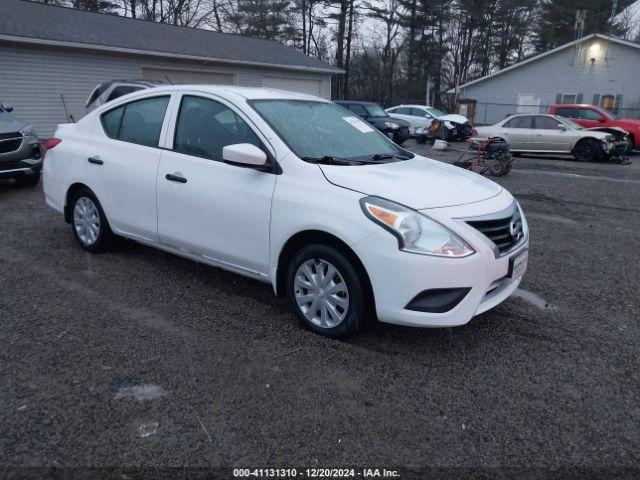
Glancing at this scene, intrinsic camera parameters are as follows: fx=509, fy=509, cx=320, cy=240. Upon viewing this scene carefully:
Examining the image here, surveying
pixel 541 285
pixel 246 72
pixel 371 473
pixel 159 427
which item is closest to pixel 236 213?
pixel 159 427

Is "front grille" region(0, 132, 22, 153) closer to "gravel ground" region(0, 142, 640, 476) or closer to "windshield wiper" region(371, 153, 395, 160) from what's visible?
"gravel ground" region(0, 142, 640, 476)

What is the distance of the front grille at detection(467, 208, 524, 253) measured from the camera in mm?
3244

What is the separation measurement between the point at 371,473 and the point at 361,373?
0.84m

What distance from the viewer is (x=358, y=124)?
4527 mm

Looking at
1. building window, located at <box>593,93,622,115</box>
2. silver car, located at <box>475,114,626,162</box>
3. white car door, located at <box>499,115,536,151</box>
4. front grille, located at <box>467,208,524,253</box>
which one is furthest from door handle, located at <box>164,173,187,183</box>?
building window, located at <box>593,93,622,115</box>

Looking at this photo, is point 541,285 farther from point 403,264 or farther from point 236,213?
point 236,213

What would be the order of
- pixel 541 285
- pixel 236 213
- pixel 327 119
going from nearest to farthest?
1. pixel 236 213
2. pixel 327 119
3. pixel 541 285

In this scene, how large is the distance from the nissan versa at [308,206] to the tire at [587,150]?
12.5 m

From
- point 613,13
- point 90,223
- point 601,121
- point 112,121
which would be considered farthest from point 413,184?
point 613,13

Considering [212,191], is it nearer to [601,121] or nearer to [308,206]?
[308,206]

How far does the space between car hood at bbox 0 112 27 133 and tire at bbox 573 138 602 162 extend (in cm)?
1415

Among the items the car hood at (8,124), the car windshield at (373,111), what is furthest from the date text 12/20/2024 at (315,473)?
the car windshield at (373,111)

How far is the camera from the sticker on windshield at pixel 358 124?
446cm

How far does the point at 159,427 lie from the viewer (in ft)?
8.61
